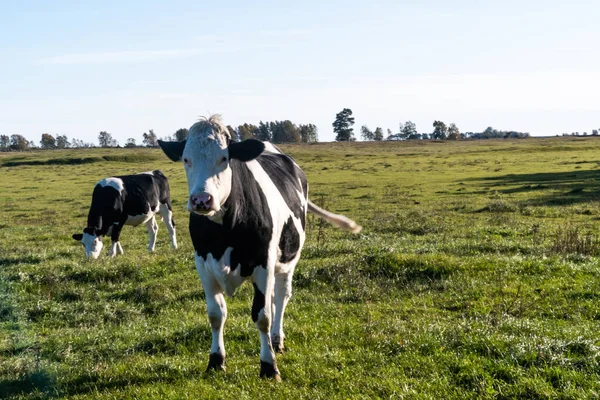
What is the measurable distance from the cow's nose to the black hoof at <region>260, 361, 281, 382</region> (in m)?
2.09

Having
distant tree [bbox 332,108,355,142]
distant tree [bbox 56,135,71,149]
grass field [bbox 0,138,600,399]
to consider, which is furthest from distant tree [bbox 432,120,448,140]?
grass field [bbox 0,138,600,399]

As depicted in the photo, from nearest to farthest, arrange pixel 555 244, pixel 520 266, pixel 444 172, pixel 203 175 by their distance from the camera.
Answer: pixel 203 175 → pixel 520 266 → pixel 555 244 → pixel 444 172

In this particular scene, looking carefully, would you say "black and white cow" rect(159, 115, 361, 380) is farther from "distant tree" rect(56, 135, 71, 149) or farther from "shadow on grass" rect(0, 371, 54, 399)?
"distant tree" rect(56, 135, 71, 149)

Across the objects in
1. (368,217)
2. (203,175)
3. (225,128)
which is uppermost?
(225,128)

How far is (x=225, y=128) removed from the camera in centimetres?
705

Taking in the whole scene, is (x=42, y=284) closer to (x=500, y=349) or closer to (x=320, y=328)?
(x=320, y=328)

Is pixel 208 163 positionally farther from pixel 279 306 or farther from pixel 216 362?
pixel 279 306

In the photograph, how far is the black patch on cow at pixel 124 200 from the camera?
1775 cm

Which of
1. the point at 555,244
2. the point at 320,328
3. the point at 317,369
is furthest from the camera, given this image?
the point at 555,244

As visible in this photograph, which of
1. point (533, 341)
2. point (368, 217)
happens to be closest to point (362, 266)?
point (533, 341)

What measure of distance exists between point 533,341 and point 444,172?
44.4m

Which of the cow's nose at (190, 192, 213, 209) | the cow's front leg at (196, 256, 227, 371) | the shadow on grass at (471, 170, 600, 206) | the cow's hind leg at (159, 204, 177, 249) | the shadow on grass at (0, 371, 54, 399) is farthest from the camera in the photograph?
the shadow on grass at (471, 170, 600, 206)

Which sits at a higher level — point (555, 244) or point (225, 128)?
point (225, 128)

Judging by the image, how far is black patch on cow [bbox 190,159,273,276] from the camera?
673 centimetres
